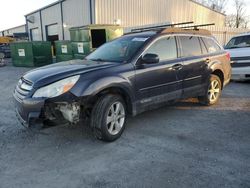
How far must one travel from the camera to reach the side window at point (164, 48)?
460cm

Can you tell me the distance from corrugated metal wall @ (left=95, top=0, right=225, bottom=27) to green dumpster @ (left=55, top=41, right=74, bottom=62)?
4089 millimetres

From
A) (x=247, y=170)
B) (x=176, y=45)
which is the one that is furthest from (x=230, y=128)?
(x=176, y=45)

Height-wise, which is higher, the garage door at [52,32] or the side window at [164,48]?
the garage door at [52,32]

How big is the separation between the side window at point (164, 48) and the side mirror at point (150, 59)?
18 cm

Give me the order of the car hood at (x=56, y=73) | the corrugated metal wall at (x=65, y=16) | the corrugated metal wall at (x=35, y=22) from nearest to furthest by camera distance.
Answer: the car hood at (x=56, y=73) → the corrugated metal wall at (x=65, y=16) → the corrugated metal wall at (x=35, y=22)

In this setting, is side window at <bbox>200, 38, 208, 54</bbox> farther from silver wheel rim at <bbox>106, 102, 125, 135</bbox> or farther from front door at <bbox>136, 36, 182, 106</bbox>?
silver wheel rim at <bbox>106, 102, 125, 135</bbox>

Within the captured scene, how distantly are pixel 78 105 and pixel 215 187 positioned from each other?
2030 mm

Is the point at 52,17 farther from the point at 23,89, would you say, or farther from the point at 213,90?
the point at 23,89

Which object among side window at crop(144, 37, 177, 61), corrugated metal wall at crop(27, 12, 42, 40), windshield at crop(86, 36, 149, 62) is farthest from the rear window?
corrugated metal wall at crop(27, 12, 42, 40)

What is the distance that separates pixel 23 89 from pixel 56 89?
25.7 inches

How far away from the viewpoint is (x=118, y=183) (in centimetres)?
290

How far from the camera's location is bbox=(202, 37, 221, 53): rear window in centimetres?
582

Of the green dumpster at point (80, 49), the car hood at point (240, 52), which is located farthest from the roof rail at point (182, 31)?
the green dumpster at point (80, 49)

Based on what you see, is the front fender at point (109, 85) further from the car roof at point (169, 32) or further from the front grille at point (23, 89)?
the car roof at point (169, 32)
